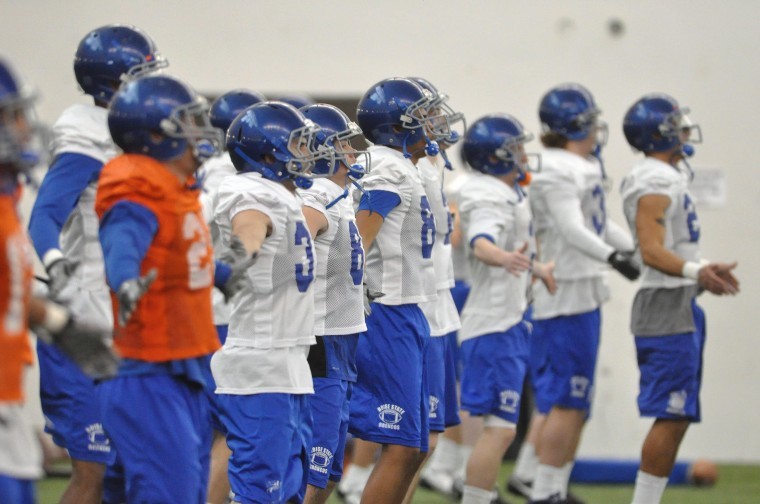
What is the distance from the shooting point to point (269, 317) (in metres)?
4.20

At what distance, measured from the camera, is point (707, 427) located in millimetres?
9133

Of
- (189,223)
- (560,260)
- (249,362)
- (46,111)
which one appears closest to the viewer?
(189,223)

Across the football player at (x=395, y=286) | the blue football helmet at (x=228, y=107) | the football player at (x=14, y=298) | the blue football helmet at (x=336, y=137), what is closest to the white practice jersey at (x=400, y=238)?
the football player at (x=395, y=286)

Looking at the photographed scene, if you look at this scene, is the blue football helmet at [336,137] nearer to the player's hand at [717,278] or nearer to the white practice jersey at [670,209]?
the white practice jersey at [670,209]

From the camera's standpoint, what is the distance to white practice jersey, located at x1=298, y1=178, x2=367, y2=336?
4.68 m

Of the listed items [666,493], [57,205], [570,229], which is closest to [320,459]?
[57,205]

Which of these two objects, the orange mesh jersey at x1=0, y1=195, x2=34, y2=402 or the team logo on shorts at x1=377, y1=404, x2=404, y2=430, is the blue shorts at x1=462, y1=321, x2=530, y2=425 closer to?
the team logo on shorts at x1=377, y1=404, x2=404, y2=430

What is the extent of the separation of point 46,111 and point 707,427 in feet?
16.6

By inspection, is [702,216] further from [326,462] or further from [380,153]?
[326,462]

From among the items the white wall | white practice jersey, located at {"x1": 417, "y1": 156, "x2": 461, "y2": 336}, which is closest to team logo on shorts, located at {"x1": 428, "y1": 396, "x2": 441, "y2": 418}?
white practice jersey, located at {"x1": 417, "y1": 156, "x2": 461, "y2": 336}

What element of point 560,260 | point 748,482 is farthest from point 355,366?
point 748,482

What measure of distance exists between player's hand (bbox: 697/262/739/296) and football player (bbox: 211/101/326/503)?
87.8 inches

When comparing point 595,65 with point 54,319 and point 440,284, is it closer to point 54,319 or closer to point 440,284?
point 440,284

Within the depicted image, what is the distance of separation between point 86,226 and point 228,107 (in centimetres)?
154
